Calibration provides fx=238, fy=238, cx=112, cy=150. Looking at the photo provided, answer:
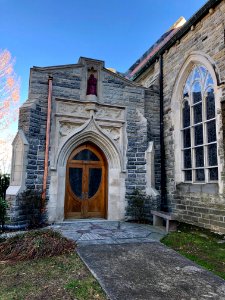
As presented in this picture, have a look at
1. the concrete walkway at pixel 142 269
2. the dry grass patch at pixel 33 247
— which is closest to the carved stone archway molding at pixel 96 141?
the concrete walkway at pixel 142 269

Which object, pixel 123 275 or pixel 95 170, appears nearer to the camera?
pixel 123 275

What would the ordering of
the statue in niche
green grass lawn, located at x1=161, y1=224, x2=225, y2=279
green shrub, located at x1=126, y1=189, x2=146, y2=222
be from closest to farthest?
green grass lawn, located at x1=161, y1=224, x2=225, y2=279 → green shrub, located at x1=126, y1=189, x2=146, y2=222 → the statue in niche

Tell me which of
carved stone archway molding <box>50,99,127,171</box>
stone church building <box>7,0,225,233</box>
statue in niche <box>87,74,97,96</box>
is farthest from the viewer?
statue in niche <box>87,74,97,96</box>

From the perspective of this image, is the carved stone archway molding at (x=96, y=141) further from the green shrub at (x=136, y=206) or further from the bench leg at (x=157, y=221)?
the bench leg at (x=157, y=221)

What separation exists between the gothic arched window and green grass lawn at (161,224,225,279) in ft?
4.78

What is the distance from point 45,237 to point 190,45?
22.3 feet

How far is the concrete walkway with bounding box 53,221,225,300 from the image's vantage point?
9.26 feet

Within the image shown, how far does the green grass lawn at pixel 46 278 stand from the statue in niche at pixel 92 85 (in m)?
5.17

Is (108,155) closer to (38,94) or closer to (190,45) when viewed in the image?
(38,94)

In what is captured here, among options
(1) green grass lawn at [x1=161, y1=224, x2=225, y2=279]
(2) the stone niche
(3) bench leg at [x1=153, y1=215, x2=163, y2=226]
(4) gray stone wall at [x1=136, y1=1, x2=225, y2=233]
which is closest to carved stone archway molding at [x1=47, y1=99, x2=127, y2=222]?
(2) the stone niche

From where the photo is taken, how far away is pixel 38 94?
7.46m

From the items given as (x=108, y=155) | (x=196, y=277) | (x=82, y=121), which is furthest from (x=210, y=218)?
(x=82, y=121)

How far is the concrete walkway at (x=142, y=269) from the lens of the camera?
2.82 m

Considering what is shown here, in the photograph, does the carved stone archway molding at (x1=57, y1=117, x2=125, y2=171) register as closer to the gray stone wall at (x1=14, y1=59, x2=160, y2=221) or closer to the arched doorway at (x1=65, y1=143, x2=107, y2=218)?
the arched doorway at (x1=65, y1=143, x2=107, y2=218)
